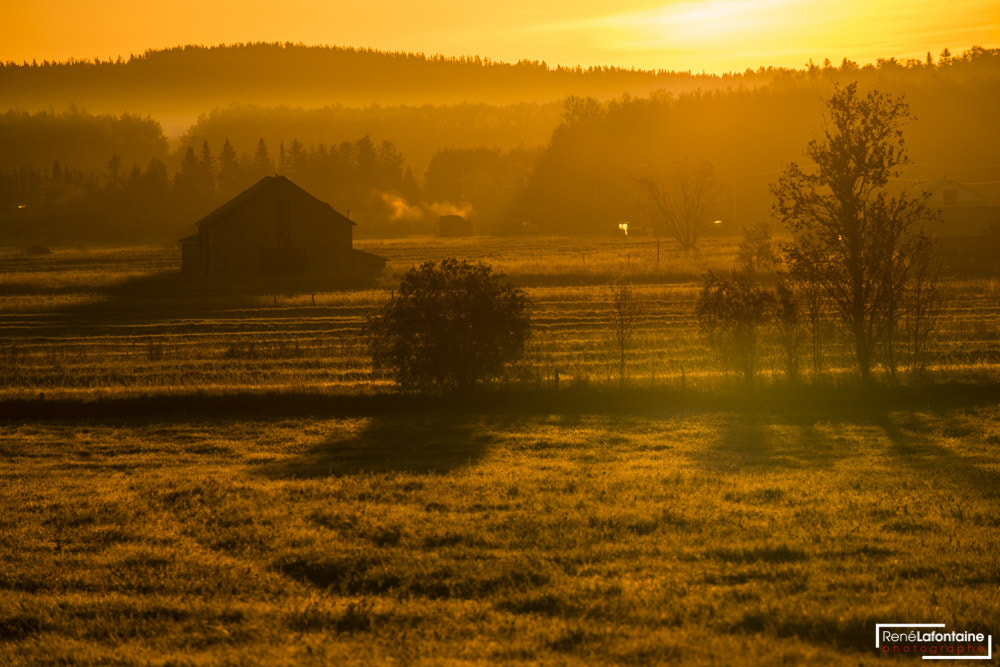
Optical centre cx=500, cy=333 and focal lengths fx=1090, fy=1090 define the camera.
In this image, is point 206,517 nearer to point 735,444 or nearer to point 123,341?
point 735,444

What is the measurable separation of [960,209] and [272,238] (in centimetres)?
4641

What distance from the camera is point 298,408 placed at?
73.8ft

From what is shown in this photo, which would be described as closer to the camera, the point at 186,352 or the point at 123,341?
the point at 186,352

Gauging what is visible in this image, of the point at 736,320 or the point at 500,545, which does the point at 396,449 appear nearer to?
the point at 500,545

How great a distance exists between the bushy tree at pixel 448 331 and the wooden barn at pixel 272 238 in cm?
3525

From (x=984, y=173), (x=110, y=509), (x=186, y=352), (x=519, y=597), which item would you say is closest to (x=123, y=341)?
(x=186, y=352)

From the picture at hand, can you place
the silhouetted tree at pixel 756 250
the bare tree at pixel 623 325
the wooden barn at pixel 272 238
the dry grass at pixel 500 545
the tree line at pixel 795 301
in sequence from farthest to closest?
the wooden barn at pixel 272 238 → the silhouetted tree at pixel 756 250 → the bare tree at pixel 623 325 → the tree line at pixel 795 301 → the dry grass at pixel 500 545

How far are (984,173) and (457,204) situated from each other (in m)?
66.5

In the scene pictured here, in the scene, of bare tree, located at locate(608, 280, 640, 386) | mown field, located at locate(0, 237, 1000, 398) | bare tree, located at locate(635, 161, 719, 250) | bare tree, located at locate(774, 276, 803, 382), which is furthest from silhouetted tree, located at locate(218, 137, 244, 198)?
bare tree, located at locate(774, 276, 803, 382)

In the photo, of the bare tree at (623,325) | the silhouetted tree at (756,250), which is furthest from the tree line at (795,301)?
the silhouetted tree at (756,250)

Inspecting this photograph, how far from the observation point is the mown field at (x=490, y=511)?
8.95 m

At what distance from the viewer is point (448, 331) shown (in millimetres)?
23062

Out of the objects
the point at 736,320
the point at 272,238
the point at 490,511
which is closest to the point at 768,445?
the point at 736,320

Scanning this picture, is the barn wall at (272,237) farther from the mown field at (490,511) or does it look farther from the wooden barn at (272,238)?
the mown field at (490,511)
